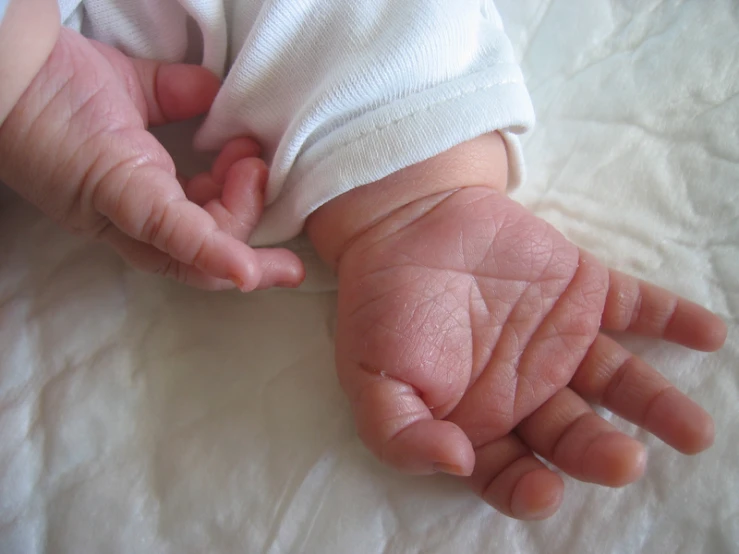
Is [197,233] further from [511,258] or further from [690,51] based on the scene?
[690,51]

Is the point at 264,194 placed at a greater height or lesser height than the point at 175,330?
greater

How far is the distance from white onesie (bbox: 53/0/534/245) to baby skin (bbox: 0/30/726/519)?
34mm

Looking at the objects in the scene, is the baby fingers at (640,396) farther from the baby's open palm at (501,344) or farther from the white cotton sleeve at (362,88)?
the white cotton sleeve at (362,88)

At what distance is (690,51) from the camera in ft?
2.38

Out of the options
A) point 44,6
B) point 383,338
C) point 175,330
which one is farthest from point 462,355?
point 44,6

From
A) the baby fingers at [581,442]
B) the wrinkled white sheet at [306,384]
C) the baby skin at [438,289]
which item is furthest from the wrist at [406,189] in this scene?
the baby fingers at [581,442]

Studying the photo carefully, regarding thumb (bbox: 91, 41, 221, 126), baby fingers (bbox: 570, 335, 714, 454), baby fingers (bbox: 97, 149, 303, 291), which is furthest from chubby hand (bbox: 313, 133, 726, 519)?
thumb (bbox: 91, 41, 221, 126)

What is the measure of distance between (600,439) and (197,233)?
384 mm

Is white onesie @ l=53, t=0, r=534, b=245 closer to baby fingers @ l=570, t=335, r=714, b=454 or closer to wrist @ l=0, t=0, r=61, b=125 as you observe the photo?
wrist @ l=0, t=0, r=61, b=125

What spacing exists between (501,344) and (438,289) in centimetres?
8

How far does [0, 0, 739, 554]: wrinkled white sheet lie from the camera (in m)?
0.53

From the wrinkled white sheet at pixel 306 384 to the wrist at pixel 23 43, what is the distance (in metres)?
0.20

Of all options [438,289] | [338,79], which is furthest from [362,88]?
[438,289]

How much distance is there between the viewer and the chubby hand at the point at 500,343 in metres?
0.51
